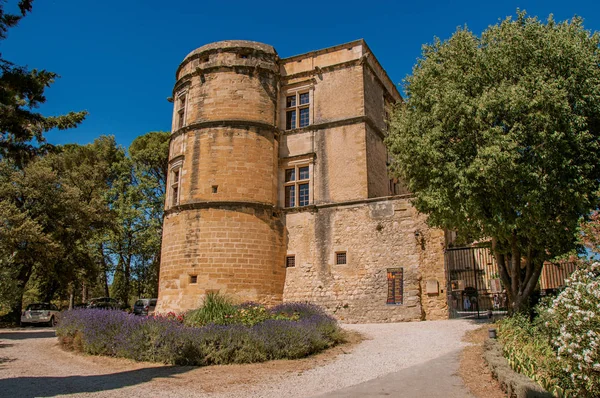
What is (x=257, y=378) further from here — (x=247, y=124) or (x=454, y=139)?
(x=247, y=124)

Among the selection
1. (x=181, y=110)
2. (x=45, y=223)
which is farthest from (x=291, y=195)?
(x=45, y=223)

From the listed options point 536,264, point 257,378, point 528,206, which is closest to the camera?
point 257,378

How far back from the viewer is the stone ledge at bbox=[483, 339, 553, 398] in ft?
18.4

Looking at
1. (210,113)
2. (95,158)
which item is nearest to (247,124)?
(210,113)

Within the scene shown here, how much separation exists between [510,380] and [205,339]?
20.6 feet

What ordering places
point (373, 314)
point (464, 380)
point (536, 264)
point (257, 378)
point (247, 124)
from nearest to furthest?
point (464, 380) → point (257, 378) → point (536, 264) → point (373, 314) → point (247, 124)

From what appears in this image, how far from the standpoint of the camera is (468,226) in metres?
12.9

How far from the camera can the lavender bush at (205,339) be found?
1012 centimetres

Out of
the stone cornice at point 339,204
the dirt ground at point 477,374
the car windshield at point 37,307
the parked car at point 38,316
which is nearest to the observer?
the dirt ground at point 477,374

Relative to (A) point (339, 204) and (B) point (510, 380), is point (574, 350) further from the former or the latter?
(A) point (339, 204)

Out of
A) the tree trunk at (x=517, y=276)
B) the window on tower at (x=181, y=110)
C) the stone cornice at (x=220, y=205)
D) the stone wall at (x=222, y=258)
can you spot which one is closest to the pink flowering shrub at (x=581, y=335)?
the tree trunk at (x=517, y=276)

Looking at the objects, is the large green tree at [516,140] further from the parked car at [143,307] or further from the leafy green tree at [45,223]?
the parked car at [143,307]

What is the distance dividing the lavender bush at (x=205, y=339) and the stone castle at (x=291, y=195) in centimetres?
564

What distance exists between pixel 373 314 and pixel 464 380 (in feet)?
31.7
